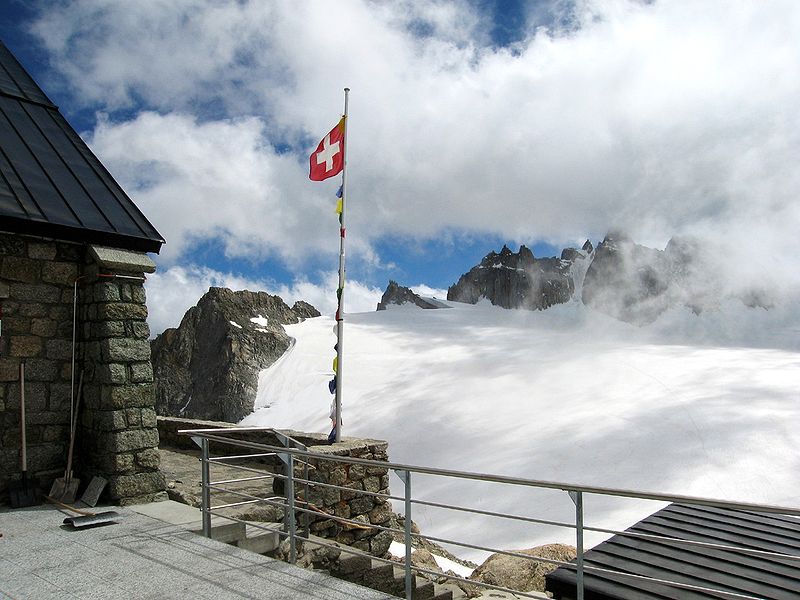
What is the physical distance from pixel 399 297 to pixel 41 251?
60.8m

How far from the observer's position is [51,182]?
662 centimetres

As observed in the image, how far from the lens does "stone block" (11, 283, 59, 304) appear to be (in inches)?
234

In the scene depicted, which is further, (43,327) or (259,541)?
(43,327)

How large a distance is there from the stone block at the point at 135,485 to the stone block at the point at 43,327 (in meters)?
1.64

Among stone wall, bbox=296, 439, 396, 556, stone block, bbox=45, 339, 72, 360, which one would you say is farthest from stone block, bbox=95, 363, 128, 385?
Result: stone wall, bbox=296, 439, 396, 556

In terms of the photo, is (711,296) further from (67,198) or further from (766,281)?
(67,198)

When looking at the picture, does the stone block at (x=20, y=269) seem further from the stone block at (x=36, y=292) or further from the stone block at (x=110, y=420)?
the stone block at (x=110, y=420)

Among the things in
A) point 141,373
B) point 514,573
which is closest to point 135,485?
point 141,373

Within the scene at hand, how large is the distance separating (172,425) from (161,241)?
494cm

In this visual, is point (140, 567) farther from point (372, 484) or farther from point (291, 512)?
point (372, 484)

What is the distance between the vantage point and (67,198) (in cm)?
653

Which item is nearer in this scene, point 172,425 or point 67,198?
point 67,198

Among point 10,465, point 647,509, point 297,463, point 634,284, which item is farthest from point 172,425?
point 634,284

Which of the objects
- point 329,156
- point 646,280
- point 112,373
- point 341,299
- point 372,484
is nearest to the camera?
point 112,373
